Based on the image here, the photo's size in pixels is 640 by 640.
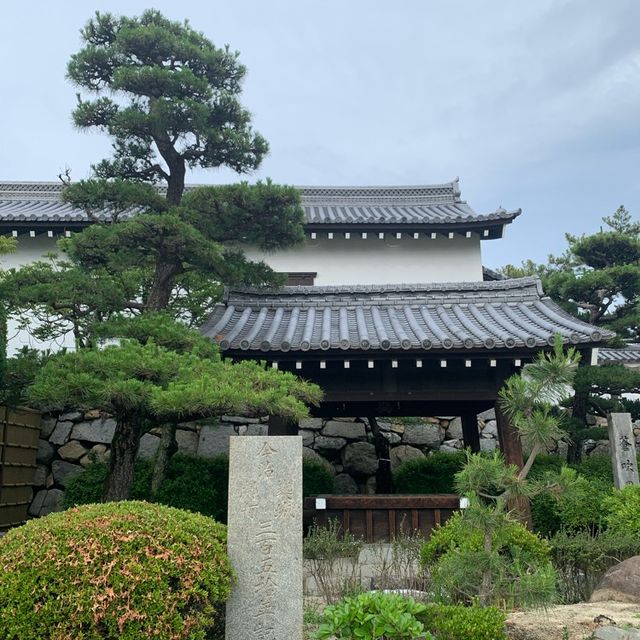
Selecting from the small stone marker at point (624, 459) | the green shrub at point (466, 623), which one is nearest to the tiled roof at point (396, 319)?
the small stone marker at point (624, 459)

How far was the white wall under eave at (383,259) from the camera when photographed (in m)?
15.4

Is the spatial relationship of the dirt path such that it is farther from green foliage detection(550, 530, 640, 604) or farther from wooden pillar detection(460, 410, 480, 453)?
wooden pillar detection(460, 410, 480, 453)

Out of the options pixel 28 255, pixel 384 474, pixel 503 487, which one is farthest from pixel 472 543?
pixel 28 255

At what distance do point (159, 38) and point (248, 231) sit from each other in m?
2.95

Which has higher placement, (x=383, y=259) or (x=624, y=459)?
(x=383, y=259)

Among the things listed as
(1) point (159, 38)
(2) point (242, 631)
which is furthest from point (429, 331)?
(1) point (159, 38)

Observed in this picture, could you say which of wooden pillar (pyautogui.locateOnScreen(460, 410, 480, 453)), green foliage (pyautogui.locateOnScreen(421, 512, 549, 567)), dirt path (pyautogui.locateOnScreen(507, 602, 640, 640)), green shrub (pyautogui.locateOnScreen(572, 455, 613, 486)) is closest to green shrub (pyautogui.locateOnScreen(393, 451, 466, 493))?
wooden pillar (pyautogui.locateOnScreen(460, 410, 480, 453))

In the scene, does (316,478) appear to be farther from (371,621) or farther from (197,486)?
(371,621)

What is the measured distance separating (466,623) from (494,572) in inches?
31.3

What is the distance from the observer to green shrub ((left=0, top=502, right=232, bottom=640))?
4.20 meters

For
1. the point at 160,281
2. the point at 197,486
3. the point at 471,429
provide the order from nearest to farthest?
the point at 160,281 < the point at 197,486 < the point at 471,429

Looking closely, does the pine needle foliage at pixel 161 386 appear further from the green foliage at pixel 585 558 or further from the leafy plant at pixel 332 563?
the green foliage at pixel 585 558

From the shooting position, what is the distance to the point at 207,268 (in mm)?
9125

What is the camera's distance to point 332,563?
7.28 m
